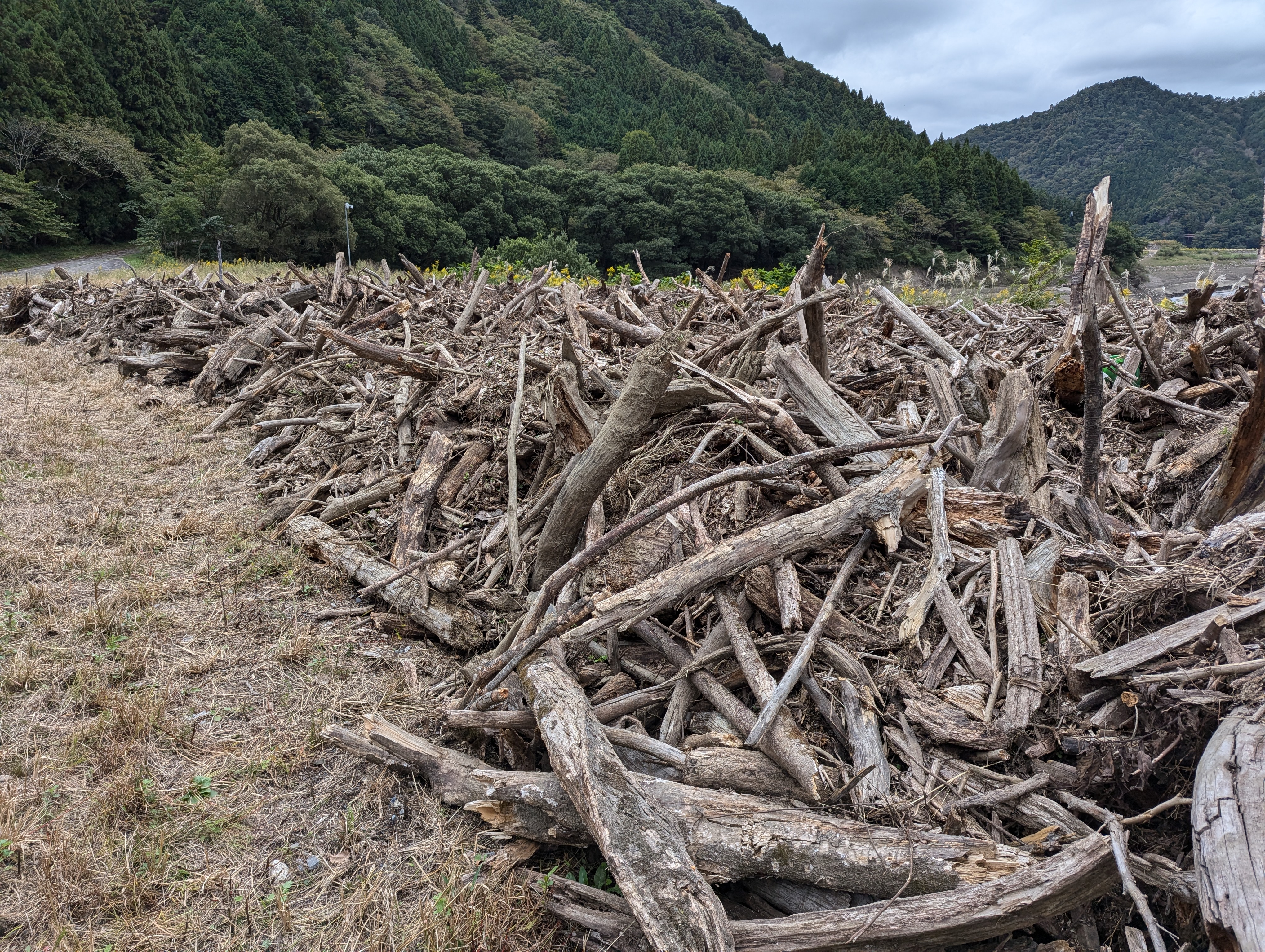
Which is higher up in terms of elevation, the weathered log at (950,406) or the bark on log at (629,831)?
the weathered log at (950,406)

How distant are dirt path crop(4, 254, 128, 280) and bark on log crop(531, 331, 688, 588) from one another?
37805 mm

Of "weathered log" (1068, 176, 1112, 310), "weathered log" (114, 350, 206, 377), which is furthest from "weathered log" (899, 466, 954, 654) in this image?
"weathered log" (114, 350, 206, 377)

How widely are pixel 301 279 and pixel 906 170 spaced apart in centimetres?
6522

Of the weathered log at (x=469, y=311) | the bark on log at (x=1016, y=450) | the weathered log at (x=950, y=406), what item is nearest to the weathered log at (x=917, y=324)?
the weathered log at (x=950, y=406)

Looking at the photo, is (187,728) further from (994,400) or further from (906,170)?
(906,170)

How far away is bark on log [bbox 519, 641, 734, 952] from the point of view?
178cm

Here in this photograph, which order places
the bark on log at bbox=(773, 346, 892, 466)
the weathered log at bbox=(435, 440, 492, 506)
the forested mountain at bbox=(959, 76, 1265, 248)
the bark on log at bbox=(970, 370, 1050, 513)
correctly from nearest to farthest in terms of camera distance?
the bark on log at bbox=(970, 370, 1050, 513), the bark on log at bbox=(773, 346, 892, 466), the weathered log at bbox=(435, 440, 492, 506), the forested mountain at bbox=(959, 76, 1265, 248)

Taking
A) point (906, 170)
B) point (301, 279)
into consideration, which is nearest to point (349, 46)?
point (906, 170)

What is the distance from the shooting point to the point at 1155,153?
7975 cm

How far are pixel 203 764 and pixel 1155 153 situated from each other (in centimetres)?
10594

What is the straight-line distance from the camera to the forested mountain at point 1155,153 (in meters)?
46.0

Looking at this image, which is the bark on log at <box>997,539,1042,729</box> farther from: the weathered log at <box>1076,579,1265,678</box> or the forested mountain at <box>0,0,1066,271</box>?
the forested mountain at <box>0,0,1066,271</box>

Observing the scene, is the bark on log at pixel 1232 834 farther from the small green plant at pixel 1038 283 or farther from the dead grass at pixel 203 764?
the small green plant at pixel 1038 283

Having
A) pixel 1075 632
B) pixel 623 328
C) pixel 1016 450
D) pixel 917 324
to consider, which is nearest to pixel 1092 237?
pixel 1016 450
